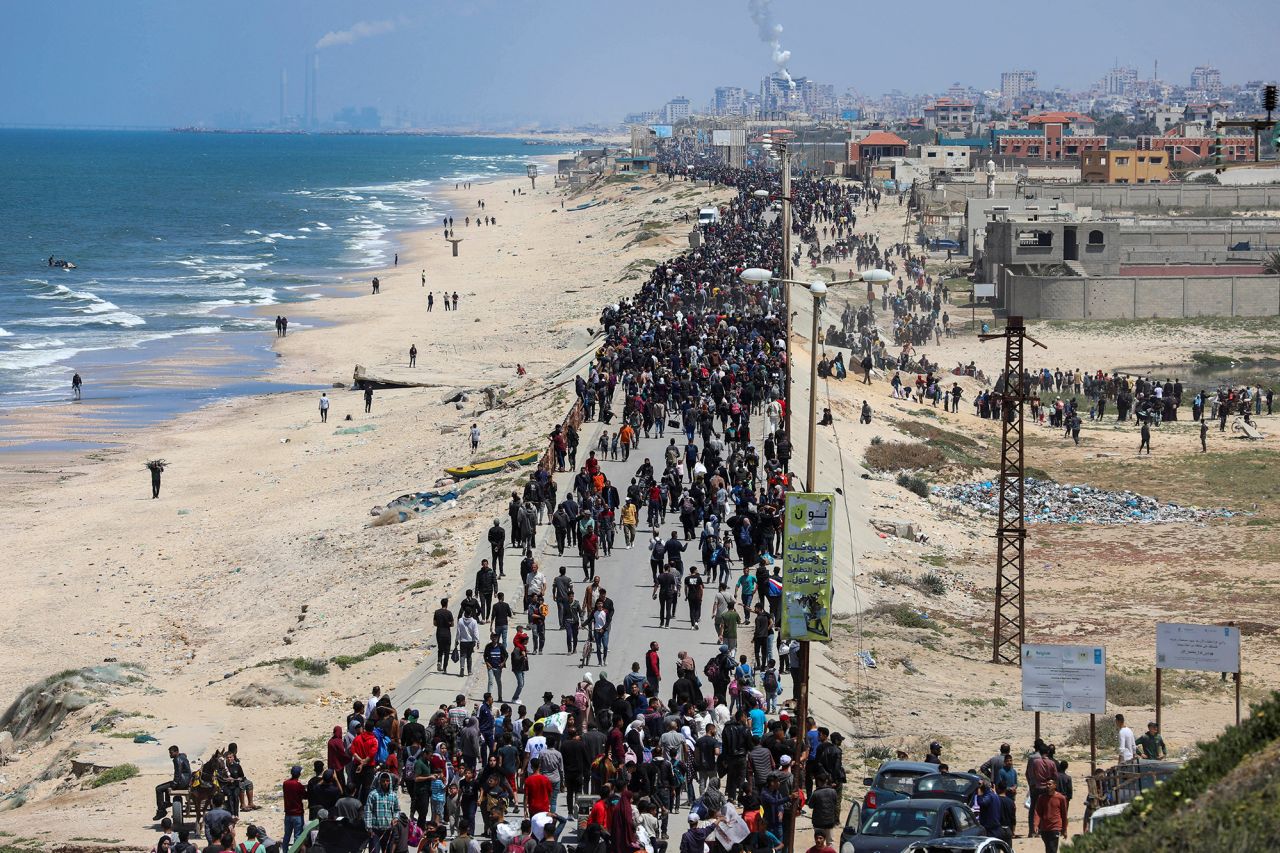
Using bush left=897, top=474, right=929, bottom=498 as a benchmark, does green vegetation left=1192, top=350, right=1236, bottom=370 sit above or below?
above

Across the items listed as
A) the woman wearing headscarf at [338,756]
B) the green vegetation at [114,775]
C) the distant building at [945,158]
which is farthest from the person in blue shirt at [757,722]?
the distant building at [945,158]

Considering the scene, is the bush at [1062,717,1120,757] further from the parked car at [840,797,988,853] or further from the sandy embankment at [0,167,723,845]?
the sandy embankment at [0,167,723,845]

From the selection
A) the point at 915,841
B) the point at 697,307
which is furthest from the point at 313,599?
the point at 697,307

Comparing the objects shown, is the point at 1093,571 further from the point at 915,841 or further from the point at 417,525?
the point at 915,841

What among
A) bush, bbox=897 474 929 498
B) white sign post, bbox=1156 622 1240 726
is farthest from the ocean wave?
white sign post, bbox=1156 622 1240 726

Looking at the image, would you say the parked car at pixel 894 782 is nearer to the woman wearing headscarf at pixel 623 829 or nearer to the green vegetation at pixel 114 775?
the woman wearing headscarf at pixel 623 829
